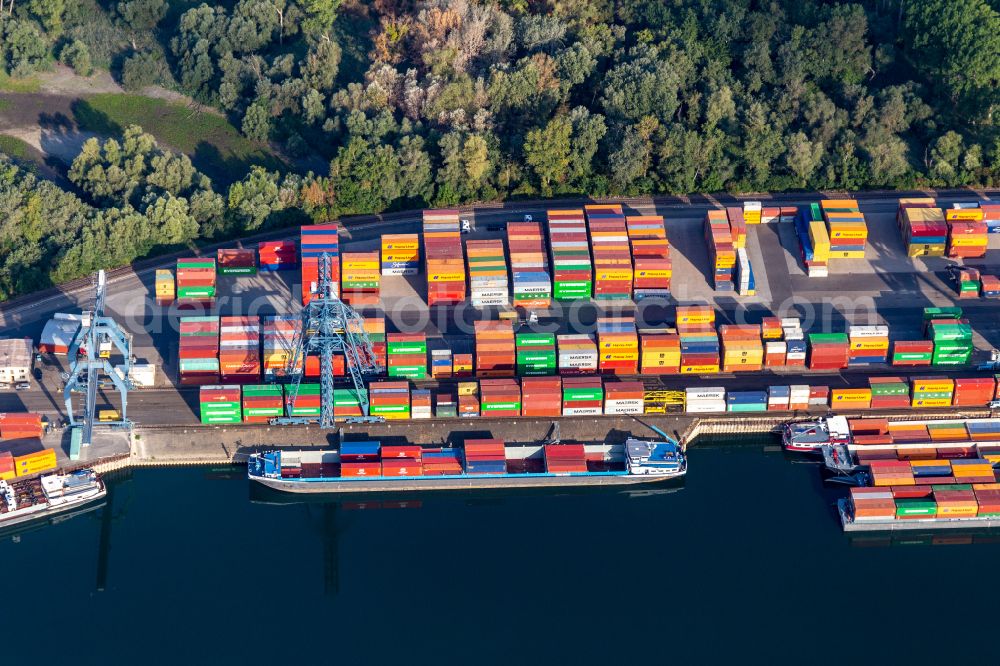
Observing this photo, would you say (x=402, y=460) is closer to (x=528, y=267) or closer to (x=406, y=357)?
(x=406, y=357)

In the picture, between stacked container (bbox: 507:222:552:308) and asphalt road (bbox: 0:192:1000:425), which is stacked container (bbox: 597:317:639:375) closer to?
asphalt road (bbox: 0:192:1000:425)

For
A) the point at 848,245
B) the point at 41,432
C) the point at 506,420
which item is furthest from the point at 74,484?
the point at 848,245

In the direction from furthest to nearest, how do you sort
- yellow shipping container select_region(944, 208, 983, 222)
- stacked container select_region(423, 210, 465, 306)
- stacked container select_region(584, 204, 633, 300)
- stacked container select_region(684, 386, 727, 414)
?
1. yellow shipping container select_region(944, 208, 983, 222)
2. stacked container select_region(584, 204, 633, 300)
3. stacked container select_region(423, 210, 465, 306)
4. stacked container select_region(684, 386, 727, 414)

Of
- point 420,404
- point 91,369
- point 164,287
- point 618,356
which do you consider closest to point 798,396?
point 618,356

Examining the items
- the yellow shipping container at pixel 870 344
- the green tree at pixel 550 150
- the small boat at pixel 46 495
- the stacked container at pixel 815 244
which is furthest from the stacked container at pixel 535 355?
the small boat at pixel 46 495

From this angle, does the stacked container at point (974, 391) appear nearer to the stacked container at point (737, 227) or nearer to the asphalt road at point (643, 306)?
the asphalt road at point (643, 306)

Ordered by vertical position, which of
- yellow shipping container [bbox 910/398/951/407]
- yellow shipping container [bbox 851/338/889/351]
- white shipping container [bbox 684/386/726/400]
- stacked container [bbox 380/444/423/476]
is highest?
yellow shipping container [bbox 851/338/889/351]

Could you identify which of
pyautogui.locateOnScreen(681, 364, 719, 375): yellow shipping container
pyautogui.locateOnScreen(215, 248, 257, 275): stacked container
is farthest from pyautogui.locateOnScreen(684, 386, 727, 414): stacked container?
pyautogui.locateOnScreen(215, 248, 257, 275): stacked container

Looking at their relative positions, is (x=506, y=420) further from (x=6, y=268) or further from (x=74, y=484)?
(x=6, y=268)
